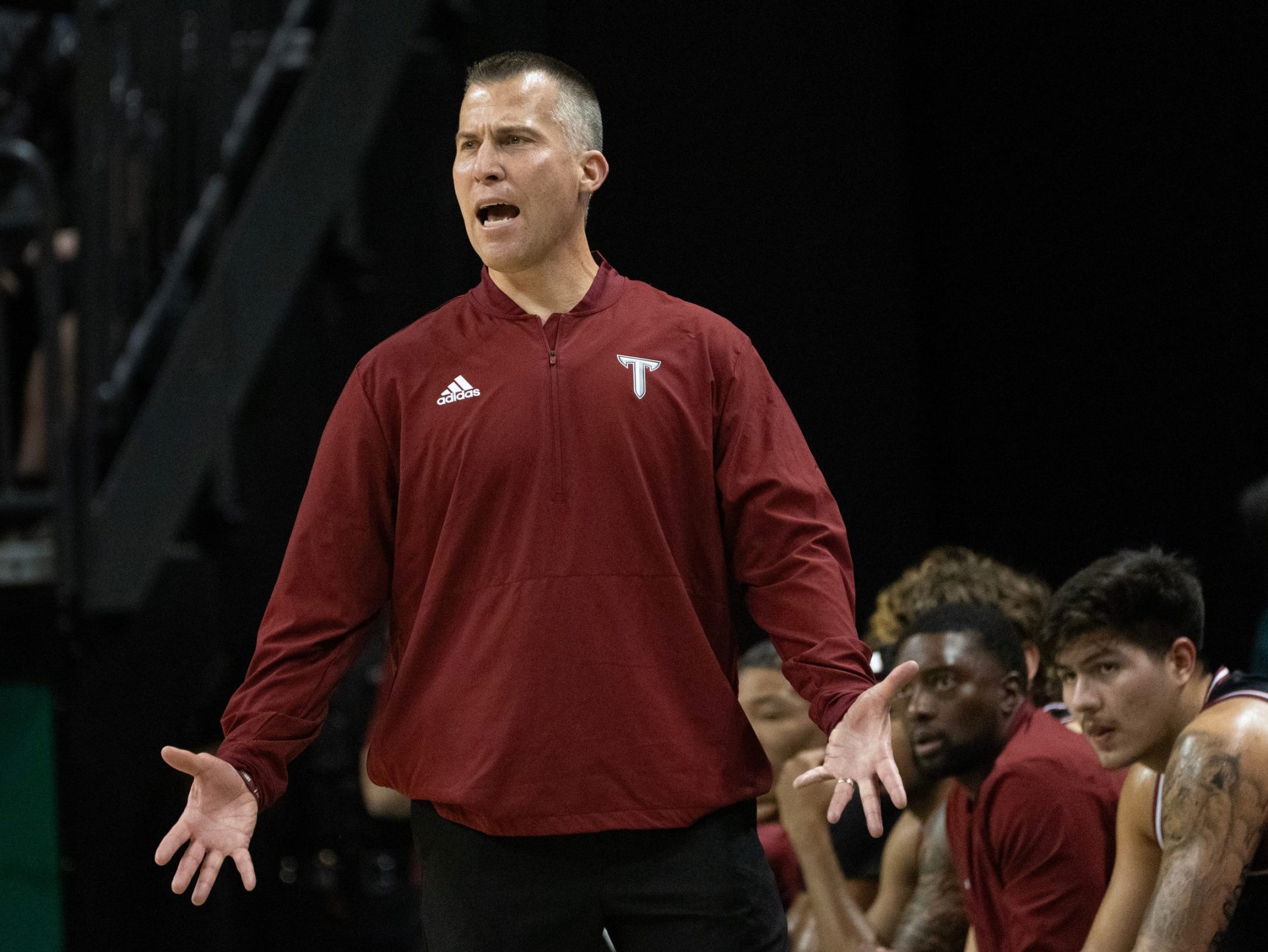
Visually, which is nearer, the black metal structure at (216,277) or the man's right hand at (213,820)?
the man's right hand at (213,820)

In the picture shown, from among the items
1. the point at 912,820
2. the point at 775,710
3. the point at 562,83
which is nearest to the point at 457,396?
the point at 562,83

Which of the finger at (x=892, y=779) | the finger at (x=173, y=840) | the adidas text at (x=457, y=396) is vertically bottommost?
the finger at (x=173, y=840)

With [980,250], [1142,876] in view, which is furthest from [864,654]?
[980,250]

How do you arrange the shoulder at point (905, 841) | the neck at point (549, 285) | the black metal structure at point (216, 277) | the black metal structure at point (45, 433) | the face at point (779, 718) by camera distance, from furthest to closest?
the black metal structure at point (216, 277) < the black metal structure at point (45, 433) < the face at point (779, 718) < the shoulder at point (905, 841) < the neck at point (549, 285)

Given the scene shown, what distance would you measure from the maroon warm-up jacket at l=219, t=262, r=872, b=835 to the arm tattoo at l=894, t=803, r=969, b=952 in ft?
5.07

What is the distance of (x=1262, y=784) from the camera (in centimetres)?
269

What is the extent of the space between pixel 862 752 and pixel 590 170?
3.02ft

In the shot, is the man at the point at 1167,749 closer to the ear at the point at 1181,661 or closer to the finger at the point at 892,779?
the ear at the point at 1181,661

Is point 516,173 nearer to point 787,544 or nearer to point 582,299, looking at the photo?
point 582,299

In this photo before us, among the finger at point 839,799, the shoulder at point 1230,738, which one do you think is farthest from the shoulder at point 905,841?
the finger at point 839,799

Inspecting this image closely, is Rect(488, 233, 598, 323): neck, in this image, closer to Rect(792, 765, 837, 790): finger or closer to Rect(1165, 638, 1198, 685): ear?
Rect(792, 765, 837, 790): finger

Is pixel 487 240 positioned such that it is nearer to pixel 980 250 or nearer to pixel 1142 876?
pixel 1142 876

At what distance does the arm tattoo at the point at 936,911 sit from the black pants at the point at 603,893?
1513mm

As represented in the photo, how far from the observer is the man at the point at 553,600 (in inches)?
89.3
